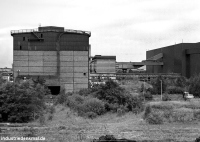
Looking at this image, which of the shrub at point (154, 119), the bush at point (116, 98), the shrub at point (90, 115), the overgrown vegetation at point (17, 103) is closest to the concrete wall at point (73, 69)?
the bush at point (116, 98)

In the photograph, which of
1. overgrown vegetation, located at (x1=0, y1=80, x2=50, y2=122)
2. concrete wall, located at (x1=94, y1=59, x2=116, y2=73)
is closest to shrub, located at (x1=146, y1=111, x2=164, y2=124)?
overgrown vegetation, located at (x1=0, y1=80, x2=50, y2=122)

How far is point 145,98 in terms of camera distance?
30.6 meters

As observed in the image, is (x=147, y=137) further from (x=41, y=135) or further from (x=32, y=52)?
(x=32, y=52)

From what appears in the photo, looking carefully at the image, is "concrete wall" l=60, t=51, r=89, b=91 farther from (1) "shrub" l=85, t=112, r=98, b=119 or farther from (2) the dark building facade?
(2) the dark building facade

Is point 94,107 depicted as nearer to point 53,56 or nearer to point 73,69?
point 73,69

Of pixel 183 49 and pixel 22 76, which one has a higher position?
pixel 183 49

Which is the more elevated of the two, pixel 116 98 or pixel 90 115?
pixel 116 98

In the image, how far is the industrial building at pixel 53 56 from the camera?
4047 cm

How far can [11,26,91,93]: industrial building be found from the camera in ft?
133

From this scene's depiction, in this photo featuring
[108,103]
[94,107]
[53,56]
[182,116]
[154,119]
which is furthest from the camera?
[53,56]

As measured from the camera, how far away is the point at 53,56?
41062 millimetres

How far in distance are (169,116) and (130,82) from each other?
95.4 ft

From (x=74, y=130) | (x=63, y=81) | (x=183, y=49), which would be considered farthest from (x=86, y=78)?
(x=74, y=130)

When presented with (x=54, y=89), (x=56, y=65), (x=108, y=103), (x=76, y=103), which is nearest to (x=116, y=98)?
(x=108, y=103)
